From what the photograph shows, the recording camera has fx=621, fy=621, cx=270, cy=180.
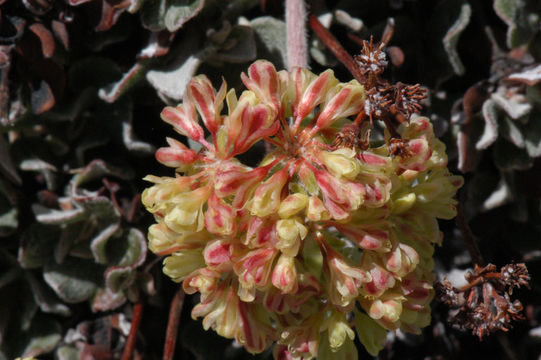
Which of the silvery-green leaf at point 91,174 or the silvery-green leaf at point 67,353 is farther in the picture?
the silvery-green leaf at point 67,353

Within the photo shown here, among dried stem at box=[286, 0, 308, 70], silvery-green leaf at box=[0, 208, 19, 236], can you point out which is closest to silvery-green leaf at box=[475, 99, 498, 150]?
dried stem at box=[286, 0, 308, 70]

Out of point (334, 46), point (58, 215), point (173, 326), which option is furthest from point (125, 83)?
point (173, 326)

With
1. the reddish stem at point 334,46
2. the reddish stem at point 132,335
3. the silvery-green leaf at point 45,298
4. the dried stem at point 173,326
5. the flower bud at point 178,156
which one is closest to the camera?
the flower bud at point 178,156

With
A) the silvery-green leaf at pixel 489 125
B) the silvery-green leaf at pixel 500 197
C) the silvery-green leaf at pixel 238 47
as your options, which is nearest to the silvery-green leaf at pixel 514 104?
the silvery-green leaf at pixel 489 125

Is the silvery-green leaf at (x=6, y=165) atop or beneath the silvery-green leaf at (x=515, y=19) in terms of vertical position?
beneath

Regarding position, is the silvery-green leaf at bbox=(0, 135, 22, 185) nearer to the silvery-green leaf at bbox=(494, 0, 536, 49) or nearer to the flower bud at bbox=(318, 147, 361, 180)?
the flower bud at bbox=(318, 147, 361, 180)

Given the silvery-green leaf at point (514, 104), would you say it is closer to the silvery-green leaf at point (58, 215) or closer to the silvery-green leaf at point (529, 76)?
the silvery-green leaf at point (529, 76)
